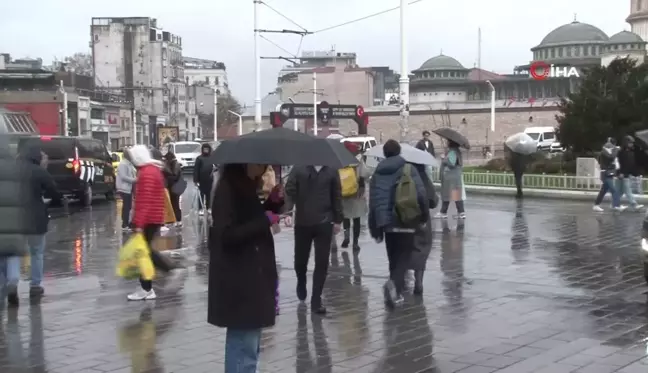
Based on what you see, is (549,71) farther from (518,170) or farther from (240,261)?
(240,261)

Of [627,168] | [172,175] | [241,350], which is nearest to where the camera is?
[241,350]

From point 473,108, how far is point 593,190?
192 ft

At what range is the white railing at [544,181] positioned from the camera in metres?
23.2

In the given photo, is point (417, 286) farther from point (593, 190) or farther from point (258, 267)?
point (593, 190)

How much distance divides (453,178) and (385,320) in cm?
894

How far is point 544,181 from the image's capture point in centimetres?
2417

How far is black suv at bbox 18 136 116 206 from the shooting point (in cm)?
2330

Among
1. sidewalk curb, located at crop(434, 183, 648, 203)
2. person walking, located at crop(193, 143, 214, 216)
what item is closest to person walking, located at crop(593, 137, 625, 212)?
sidewalk curb, located at crop(434, 183, 648, 203)

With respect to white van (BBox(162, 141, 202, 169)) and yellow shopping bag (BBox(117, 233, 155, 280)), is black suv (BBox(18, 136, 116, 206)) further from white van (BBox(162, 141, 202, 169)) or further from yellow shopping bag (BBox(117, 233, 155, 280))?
white van (BBox(162, 141, 202, 169))

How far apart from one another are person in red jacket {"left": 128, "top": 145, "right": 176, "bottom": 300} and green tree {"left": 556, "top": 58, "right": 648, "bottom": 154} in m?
18.9

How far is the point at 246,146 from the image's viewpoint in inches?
224

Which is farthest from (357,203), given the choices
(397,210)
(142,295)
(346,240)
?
(142,295)

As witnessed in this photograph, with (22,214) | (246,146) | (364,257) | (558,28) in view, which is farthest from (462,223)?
(558,28)

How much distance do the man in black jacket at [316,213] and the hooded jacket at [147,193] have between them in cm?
144
